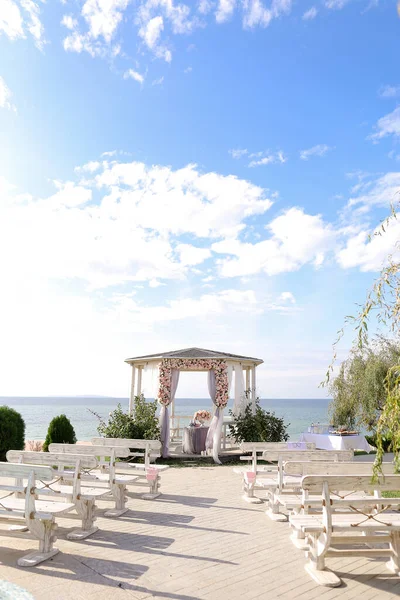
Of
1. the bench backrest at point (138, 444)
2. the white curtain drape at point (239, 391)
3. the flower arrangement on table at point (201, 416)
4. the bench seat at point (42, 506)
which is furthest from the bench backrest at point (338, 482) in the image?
the flower arrangement on table at point (201, 416)

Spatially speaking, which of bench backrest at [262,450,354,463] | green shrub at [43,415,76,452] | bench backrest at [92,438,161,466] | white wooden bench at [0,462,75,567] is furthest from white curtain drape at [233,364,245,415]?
white wooden bench at [0,462,75,567]

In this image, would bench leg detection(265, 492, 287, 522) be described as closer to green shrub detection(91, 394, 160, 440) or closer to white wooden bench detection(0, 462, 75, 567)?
white wooden bench detection(0, 462, 75, 567)

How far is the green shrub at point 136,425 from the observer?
521 inches

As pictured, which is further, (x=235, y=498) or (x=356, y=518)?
(x=235, y=498)

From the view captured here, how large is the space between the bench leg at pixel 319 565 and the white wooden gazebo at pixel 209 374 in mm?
8554

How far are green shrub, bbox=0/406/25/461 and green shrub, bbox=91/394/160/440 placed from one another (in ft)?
7.06

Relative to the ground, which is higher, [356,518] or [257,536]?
[356,518]

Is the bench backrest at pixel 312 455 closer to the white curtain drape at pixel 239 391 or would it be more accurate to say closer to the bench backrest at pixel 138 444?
the bench backrest at pixel 138 444

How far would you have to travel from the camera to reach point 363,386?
605 inches

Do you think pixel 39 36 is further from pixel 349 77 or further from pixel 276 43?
pixel 349 77

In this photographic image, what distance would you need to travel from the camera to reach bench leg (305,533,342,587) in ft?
13.9

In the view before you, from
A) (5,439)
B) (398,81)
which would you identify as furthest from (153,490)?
(398,81)

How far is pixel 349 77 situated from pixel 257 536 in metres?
7.50

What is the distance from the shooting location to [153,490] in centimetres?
850
